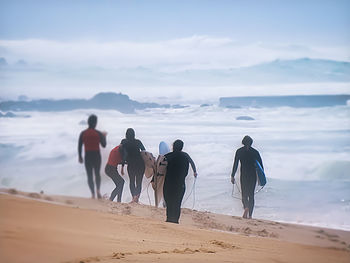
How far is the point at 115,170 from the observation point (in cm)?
411

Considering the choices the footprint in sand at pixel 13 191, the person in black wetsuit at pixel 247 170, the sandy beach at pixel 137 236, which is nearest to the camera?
the sandy beach at pixel 137 236

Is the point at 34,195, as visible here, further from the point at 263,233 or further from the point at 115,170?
the point at 263,233

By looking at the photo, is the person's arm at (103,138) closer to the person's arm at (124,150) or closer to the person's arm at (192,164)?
the person's arm at (124,150)

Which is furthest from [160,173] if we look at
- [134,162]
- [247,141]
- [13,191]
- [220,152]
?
[13,191]

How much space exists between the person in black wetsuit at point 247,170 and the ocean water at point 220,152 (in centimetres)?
4

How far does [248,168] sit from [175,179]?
57 centimetres

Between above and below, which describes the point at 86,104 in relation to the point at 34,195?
above

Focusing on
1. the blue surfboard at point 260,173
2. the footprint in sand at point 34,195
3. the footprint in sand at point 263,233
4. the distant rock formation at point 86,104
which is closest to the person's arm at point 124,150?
the distant rock formation at point 86,104

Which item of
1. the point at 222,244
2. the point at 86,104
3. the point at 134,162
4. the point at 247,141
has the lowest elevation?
the point at 222,244

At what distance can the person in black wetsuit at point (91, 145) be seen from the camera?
151 inches

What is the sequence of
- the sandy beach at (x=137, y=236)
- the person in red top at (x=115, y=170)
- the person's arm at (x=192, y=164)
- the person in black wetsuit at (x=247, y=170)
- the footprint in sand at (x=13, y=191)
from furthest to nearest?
the person in black wetsuit at (x=247, y=170) < the person's arm at (x=192, y=164) < the person in red top at (x=115, y=170) < the footprint in sand at (x=13, y=191) < the sandy beach at (x=137, y=236)

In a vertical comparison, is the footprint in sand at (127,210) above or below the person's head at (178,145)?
below

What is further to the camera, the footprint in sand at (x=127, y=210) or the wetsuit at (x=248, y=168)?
the wetsuit at (x=248, y=168)

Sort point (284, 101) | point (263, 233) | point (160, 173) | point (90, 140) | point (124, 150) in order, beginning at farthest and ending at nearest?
point (284, 101) → point (160, 173) → point (263, 233) → point (124, 150) → point (90, 140)
